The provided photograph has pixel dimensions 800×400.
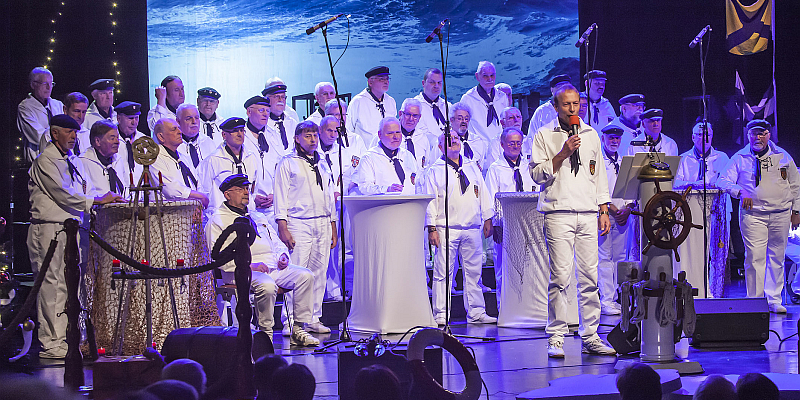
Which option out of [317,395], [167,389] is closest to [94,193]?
[317,395]

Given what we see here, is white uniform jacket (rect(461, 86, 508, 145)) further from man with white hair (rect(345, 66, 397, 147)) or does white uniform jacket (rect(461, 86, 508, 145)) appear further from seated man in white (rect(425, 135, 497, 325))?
seated man in white (rect(425, 135, 497, 325))

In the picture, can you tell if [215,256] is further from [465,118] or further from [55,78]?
[55,78]

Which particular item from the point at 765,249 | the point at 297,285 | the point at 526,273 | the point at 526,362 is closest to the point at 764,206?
the point at 765,249

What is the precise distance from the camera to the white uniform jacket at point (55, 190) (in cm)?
619

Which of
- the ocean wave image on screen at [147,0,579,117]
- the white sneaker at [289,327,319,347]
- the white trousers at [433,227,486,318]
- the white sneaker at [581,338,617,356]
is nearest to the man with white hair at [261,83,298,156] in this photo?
the ocean wave image on screen at [147,0,579,117]

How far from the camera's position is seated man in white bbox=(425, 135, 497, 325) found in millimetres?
7531

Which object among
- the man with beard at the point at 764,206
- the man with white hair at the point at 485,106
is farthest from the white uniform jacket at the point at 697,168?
the man with white hair at the point at 485,106

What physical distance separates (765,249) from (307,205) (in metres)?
4.82

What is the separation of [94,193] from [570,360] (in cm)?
395

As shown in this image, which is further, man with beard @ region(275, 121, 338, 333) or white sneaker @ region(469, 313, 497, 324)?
white sneaker @ region(469, 313, 497, 324)

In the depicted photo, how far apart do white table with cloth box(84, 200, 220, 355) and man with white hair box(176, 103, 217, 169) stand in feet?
5.72

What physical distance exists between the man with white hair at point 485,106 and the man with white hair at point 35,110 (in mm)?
4533

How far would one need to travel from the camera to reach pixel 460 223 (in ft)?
25.2

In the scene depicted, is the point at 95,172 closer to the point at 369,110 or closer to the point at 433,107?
the point at 369,110
